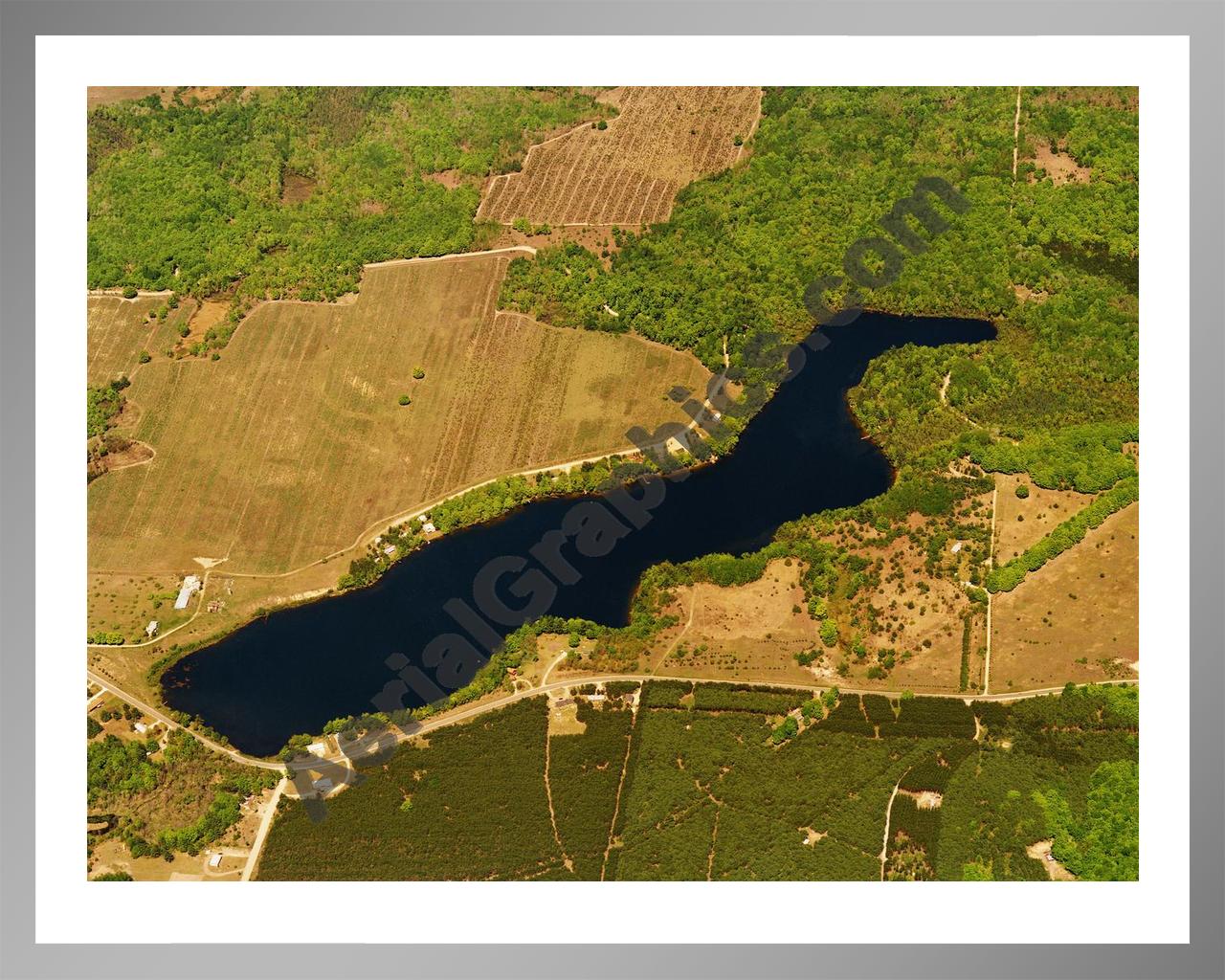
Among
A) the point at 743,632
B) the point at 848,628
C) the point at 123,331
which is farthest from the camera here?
the point at 123,331

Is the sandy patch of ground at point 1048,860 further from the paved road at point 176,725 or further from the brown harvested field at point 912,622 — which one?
the paved road at point 176,725

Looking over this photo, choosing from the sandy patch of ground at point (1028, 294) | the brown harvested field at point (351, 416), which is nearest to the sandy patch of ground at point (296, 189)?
the brown harvested field at point (351, 416)

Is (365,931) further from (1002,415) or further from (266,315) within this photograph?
(1002,415)

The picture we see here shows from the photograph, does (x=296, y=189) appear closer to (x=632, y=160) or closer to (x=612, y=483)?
(x=632, y=160)

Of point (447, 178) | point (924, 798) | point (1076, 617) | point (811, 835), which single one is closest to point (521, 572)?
point (811, 835)

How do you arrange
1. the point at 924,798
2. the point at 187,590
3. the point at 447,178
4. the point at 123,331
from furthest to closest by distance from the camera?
1. the point at 447,178
2. the point at 123,331
3. the point at 187,590
4. the point at 924,798

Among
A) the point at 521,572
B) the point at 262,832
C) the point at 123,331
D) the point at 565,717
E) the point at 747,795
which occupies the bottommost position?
the point at 262,832

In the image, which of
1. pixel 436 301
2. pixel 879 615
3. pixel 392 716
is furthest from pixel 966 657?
pixel 436 301
